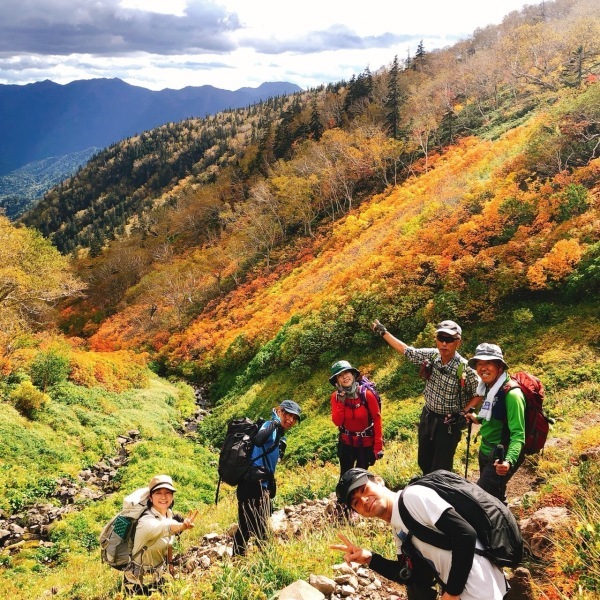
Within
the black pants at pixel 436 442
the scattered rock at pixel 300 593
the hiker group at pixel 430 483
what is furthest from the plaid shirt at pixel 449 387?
the scattered rock at pixel 300 593

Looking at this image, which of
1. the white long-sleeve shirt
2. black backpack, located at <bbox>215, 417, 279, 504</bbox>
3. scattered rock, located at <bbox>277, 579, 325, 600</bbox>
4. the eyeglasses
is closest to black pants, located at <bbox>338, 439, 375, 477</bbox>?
black backpack, located at <bbox>215, 417, 279, 504</bbox>

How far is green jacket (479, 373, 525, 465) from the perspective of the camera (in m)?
4.34

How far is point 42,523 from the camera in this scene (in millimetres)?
11484

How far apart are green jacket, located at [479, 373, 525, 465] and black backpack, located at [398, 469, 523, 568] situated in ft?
4.99

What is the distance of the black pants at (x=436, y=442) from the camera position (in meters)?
5.96

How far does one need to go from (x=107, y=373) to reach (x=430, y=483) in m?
22.6

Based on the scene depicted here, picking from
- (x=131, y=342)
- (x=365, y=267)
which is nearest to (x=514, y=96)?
(x=365, y=267)

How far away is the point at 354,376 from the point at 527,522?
271 centimetres

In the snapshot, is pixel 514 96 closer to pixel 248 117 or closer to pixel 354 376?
pixel 354 376

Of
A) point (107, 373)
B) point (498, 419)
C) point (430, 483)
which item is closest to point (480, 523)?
point (430, 483)

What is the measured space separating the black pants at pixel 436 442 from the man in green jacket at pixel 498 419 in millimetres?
1104

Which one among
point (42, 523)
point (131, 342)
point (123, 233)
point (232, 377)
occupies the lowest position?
point (123, 233)

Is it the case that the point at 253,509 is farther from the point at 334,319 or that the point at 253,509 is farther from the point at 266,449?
the point at 334,319

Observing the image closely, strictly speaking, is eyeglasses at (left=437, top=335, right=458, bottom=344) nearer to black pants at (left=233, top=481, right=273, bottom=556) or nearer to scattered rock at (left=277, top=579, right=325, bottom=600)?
black pants at (left=233, top=481, right=273, bottom=556)
